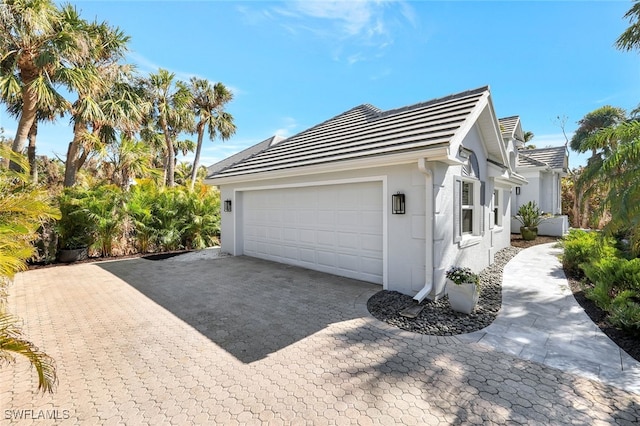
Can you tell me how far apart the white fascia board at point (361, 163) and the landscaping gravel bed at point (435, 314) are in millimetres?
2983

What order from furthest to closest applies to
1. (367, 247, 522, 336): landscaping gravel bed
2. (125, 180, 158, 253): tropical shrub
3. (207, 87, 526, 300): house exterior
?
(125, 180, 158, 253): tropical shrub, (207, 87, 526, 300): house exterior, (367, 247, 522, 336): landscaping gravel bed

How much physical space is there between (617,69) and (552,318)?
13.6 m

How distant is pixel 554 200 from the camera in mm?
19375

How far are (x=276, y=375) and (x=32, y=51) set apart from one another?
15.0 metres

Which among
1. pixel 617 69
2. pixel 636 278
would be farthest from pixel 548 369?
pixel 617 69

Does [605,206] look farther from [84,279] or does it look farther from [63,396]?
[84,279]

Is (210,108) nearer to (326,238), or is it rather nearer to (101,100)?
(101,100)

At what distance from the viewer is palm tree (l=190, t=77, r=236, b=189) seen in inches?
838

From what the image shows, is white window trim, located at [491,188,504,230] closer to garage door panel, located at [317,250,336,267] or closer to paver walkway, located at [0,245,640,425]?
garage door panel, located at [317,250,336,267]

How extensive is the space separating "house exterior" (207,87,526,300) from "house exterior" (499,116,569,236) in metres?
7.21

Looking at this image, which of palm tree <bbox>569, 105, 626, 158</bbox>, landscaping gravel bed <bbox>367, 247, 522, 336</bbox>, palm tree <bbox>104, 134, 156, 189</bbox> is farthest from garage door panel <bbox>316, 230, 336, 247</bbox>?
palm tree <bbox>569, 105, 626, 158</bbox>

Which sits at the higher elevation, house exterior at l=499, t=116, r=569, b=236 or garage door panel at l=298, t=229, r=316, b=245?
house exterior at l=499, t=116, r=569, b=236

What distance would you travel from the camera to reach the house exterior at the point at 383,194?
6051 mm

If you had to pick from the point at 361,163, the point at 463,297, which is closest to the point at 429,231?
the point at 463,297
